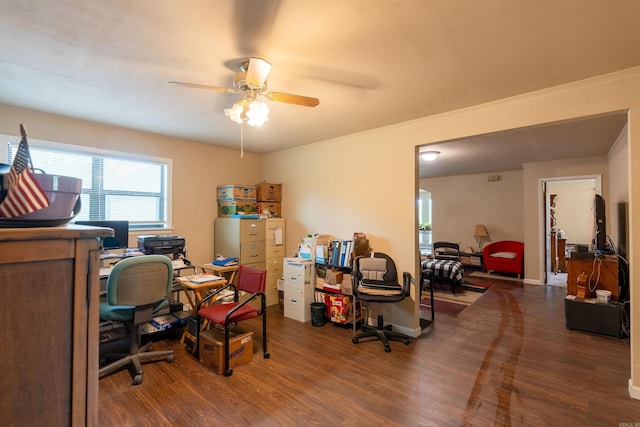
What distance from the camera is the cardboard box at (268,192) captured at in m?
4.73

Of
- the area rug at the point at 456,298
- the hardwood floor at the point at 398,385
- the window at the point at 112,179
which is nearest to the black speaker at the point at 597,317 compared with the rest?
the hardwood floor at the point at 398,385

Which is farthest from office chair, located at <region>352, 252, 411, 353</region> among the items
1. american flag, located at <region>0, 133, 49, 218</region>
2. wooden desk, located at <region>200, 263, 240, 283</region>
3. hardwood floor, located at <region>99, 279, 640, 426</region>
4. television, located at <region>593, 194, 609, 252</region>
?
american flag, located at <region>0, 133, 49, 218</region>

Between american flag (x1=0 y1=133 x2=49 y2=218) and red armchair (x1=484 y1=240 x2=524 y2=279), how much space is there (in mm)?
7330

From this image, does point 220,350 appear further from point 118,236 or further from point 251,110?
point 251,110

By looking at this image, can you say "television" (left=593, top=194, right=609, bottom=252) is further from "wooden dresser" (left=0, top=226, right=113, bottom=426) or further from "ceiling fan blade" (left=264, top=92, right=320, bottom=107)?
"wooden dresser" (left=0, top=226, right=113, bottom=426)

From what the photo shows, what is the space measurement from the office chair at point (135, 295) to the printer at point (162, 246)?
2.68 ft

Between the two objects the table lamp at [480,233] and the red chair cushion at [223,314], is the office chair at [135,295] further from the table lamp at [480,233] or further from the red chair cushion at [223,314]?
the table lamp at [480,233]

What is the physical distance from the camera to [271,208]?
15.9ft

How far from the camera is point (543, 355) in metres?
2.94

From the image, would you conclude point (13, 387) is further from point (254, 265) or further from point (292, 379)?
point (254, 265)

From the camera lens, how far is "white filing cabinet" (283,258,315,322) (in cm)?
388

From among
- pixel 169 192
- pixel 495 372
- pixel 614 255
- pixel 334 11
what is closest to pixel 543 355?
pixel 495 372

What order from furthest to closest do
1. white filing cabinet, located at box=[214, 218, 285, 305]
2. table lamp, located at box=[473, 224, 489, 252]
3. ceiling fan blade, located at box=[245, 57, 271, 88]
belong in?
table lamp, located at box=[473, 224, 489, 252] < white filing cabinet, located at box=[214, 218, 285, 305] < ceiling fan blade, located at box=[245, 57, 271, 88]

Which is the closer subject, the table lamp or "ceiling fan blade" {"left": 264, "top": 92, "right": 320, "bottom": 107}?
"ceiling fan blade" {"left": 264, "top": 92, "right": 320, "bottom": 107}
